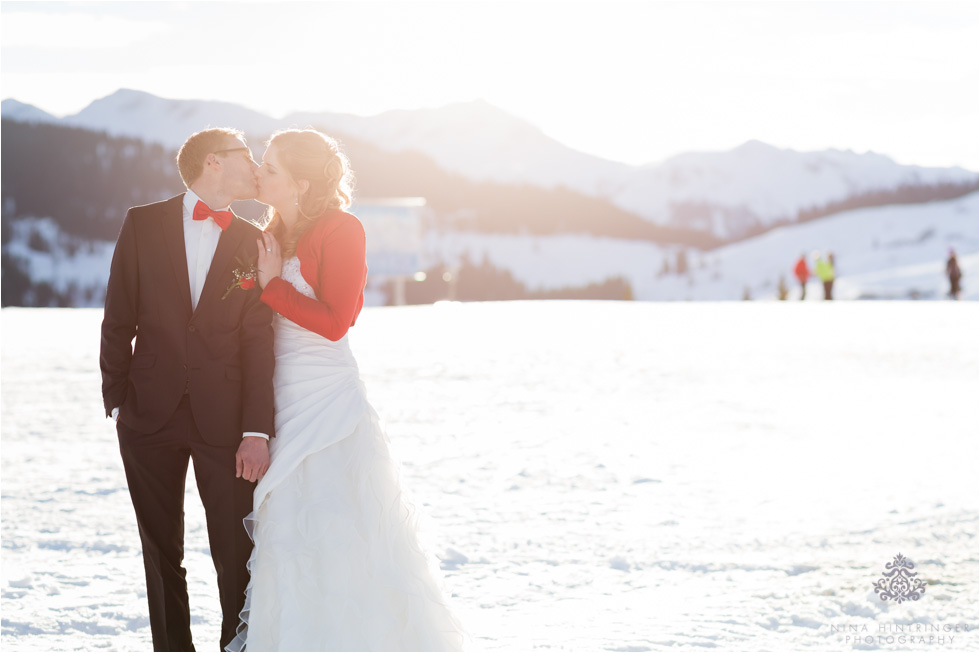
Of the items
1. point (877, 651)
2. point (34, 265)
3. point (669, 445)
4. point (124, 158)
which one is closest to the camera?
point (877, 651)

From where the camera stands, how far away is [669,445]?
30.0 ft

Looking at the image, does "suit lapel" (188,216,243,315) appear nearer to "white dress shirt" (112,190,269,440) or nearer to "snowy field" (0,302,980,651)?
"white dress shirt" (112,190,269,440)

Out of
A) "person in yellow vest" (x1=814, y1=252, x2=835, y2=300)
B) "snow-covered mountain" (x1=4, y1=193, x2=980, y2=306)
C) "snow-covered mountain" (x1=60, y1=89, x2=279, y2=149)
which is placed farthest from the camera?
"snow-covered mountain" (x1=60, y1=89, x2=279, y2=149)

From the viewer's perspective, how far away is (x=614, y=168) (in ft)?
632

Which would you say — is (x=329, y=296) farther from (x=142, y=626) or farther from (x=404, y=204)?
(x=404, y=204)

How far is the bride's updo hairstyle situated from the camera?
11.4 ft

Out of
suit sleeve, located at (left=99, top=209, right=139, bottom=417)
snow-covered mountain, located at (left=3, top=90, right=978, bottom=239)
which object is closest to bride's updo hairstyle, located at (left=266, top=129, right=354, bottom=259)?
suit sleeve, located at (left=99, top=209, right=139, bottom=417)

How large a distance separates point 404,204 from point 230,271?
131 feet

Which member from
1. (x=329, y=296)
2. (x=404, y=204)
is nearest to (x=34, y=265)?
(x=404, y=204)

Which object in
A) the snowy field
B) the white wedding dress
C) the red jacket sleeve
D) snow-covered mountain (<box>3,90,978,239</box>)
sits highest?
snow-covered mountain (<box>3,90,978,239</box>)

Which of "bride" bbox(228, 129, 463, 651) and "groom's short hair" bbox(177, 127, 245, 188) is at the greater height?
"groom's short hair" bbox(177, 127, 245, 188)

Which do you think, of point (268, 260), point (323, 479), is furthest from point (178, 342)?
point (323, 479)

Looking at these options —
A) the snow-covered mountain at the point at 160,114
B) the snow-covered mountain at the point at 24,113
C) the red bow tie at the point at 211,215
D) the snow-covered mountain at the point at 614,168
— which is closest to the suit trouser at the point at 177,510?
the red bow tie at the point at 211,215

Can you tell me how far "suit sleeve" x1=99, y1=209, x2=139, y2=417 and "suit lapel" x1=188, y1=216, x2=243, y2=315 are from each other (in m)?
0.25
